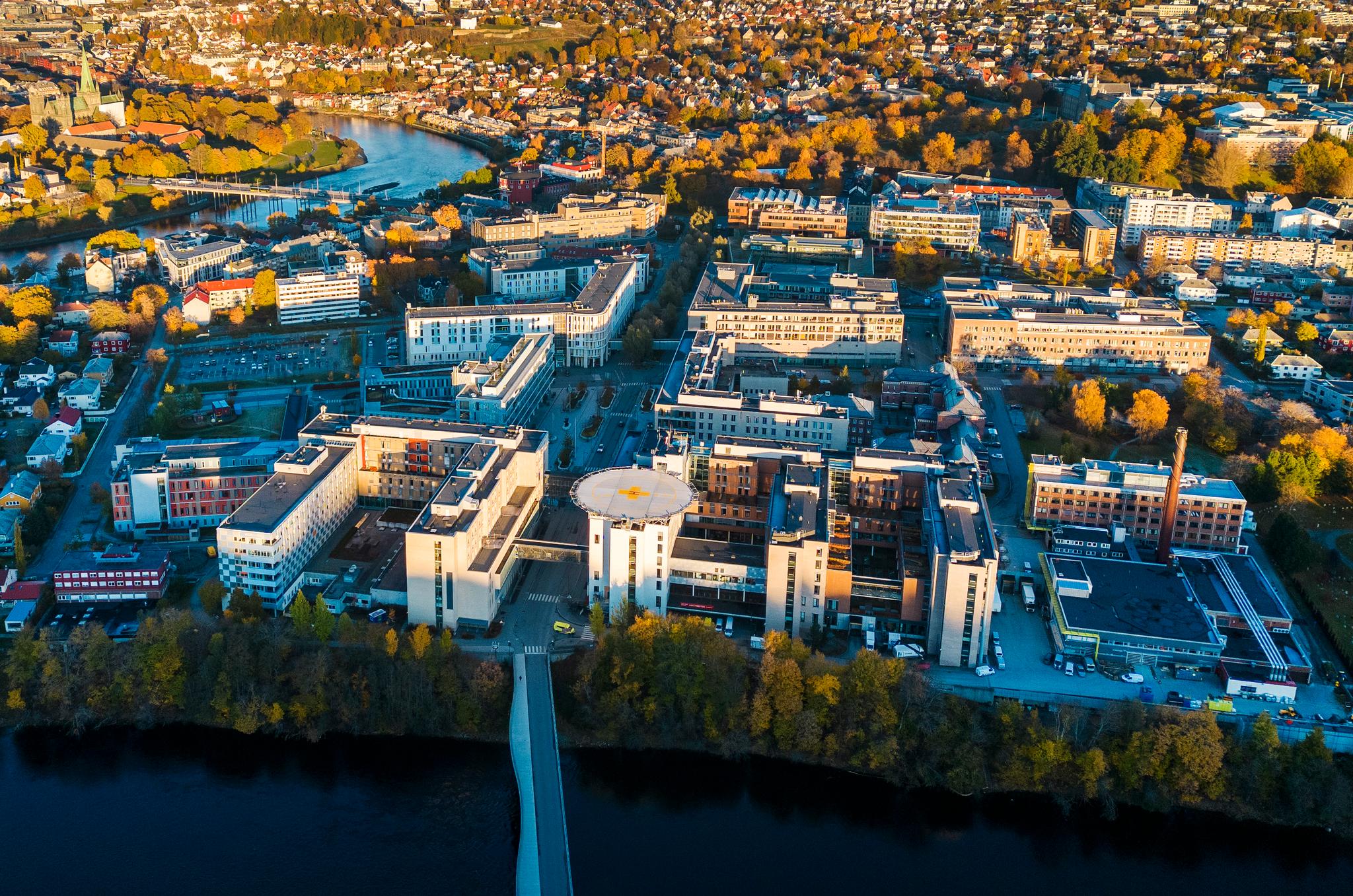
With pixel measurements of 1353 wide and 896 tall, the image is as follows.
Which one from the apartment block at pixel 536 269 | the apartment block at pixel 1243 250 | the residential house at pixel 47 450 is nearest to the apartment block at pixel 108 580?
the residential house at pixel 47 450

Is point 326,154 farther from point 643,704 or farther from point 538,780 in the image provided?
point 538,780

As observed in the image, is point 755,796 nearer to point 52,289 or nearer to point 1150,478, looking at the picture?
point 1150,478

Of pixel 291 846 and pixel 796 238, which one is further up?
pixel 796 238

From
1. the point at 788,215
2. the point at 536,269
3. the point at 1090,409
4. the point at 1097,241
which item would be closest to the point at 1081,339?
the point at 1090,409

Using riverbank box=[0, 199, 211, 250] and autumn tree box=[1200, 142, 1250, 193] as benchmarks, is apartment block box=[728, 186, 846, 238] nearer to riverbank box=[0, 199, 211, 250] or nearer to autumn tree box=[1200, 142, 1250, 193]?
autumn tree box=[1200, 142, 1250, 193]

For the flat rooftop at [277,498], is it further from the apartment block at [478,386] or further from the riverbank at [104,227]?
the riverbank at [104,227]

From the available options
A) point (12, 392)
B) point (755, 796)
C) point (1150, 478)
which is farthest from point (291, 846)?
point (12, 392)

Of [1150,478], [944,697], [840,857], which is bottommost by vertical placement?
[840,857]
